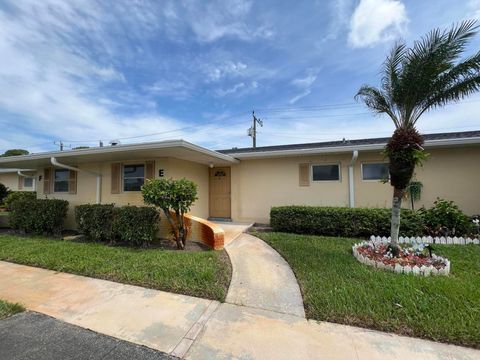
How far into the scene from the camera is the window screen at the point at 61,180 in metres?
9.38

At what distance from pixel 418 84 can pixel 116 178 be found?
849 centimetres

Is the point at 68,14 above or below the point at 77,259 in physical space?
above

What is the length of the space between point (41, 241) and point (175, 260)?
15.4 ft

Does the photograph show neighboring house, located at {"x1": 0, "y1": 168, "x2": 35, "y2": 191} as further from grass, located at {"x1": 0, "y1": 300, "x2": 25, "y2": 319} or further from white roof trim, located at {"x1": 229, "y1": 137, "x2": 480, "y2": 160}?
grass, located at {"x1": 0, "y1": 300, "x2": 25, "y2": 319}

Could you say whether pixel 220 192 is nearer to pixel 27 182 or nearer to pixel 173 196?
pixel 173 196

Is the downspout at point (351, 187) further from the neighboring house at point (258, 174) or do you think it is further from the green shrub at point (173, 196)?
the green shrub at point (173, 196)

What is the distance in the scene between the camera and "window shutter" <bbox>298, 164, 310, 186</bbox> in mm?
8648

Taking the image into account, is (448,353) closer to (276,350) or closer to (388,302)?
(388,302)

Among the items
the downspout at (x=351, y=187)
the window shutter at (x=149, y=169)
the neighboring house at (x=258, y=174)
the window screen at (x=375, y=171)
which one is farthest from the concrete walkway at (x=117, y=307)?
the window screen at (x=375, y=171)

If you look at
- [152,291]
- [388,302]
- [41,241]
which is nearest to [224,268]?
[152,291]

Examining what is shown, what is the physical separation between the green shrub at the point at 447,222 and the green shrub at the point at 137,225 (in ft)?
23.2

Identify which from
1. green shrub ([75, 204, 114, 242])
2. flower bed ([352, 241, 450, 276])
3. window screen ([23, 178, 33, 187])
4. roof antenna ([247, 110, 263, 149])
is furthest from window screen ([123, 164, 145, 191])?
roof antenna ([247, 110, 263, 149])

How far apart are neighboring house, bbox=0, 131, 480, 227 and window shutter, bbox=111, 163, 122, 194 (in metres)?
0.03

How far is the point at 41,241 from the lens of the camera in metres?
→ 6.86
